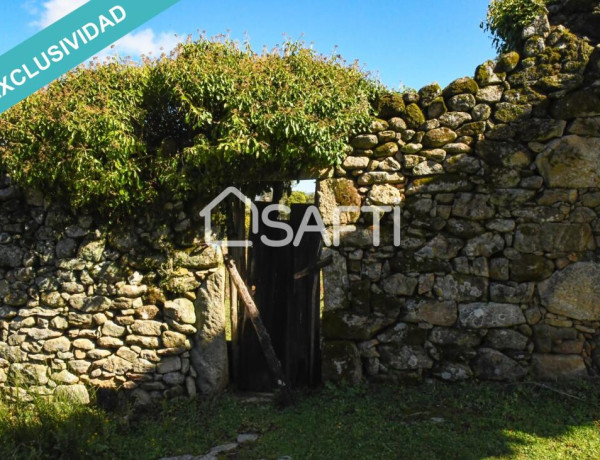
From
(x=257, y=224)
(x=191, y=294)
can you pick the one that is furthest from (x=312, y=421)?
(x=257, y=224)

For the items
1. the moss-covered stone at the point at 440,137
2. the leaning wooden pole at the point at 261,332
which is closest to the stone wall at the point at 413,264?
the moss-covered stone at the point at 440,137

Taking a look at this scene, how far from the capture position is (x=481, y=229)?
4.64 m

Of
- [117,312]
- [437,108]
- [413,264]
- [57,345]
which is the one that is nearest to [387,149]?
[437,108]

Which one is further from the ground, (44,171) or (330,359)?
(44,171)

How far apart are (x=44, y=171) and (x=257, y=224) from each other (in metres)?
2.24

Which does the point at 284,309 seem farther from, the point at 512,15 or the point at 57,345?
the point at 512,15

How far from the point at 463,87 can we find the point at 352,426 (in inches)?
136

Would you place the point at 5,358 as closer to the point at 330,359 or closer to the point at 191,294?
the point at 191,294

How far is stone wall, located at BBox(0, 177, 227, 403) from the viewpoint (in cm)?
489

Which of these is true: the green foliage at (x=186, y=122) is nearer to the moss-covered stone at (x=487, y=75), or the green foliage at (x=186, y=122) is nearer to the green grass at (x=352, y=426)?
the moss-covered stone at (x=487, y=75)

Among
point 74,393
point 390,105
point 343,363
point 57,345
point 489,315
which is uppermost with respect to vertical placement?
point 390,105

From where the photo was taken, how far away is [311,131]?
4.52 m

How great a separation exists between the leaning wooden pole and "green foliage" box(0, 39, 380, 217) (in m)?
0.94

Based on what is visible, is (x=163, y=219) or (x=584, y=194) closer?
(x=584, y=194)
